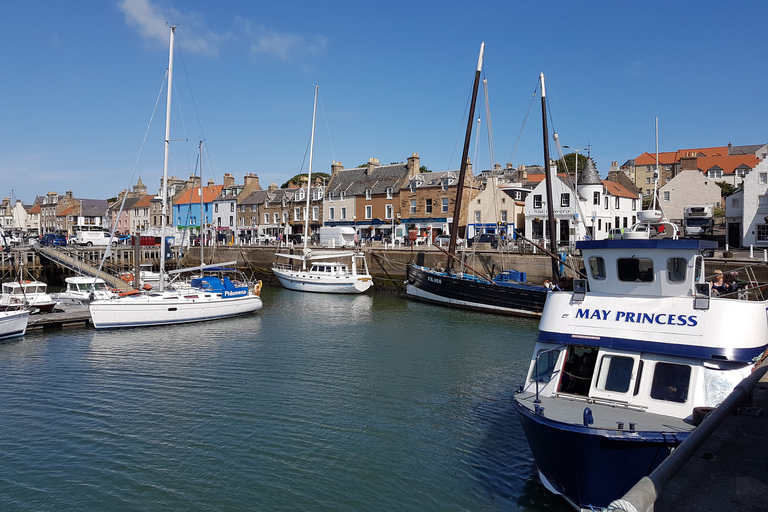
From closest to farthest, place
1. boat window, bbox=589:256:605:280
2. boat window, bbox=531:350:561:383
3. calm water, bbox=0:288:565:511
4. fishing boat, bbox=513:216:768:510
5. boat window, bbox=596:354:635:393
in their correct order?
fishing boat, bbox=513:216:768:510, boat window, bbox=596:354:635:393, calm water, bbox=0:288:565:511, boat window, bbox=531:350:561:383, boat window, bbox=589:256:605:280

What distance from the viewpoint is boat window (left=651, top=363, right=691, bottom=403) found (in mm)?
9797

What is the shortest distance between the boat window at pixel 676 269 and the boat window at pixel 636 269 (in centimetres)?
33

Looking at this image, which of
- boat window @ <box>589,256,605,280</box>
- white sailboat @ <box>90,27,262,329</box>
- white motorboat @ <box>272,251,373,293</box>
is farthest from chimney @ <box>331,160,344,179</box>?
boat window @ <box>589,256,605,280</box>

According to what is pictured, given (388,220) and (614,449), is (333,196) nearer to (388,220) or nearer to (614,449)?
(388,220)

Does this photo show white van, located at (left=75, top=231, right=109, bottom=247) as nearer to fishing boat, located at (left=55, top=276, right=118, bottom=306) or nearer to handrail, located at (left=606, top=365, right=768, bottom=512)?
fishing boat, located at (left=55, top=276, right=118, bottom=306)

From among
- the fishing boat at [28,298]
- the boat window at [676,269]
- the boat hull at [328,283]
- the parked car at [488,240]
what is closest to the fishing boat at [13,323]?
the fishing boat at [28,298]

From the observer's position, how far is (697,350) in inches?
387

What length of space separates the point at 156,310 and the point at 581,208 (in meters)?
34.9

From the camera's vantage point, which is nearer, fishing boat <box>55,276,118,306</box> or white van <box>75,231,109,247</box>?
fishing boat <box>55,276,118,306</box>

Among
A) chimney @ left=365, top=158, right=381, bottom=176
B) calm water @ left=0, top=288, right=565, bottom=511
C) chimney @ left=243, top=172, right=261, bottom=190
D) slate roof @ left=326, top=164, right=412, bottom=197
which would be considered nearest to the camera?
calm water @ left=0, top=288, right=565, bottom=511

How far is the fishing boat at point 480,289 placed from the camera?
30.8m

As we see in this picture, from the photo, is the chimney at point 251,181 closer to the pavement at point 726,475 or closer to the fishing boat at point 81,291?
the fishing boat at point 81,291

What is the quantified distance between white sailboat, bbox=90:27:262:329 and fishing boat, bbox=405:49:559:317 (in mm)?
11427

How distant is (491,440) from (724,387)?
5335mm
